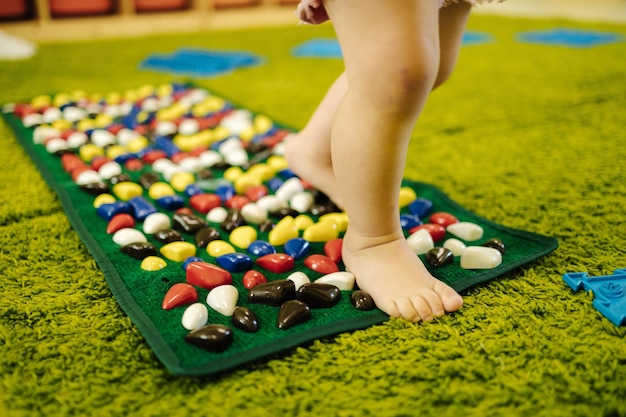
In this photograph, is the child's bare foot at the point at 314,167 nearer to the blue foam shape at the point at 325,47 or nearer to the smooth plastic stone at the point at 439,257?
the smooth plastic stone at the point at 439,257

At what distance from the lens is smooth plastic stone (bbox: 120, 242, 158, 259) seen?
31.9 inches

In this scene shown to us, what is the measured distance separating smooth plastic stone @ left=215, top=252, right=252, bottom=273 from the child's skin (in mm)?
136

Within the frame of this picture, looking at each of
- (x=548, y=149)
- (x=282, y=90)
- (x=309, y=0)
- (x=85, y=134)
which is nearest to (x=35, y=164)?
(x=85, y=134)

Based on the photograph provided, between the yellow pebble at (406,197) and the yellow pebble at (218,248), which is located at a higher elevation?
the yellow pebble at (406,197)

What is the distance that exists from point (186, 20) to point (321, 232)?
9.34 ft

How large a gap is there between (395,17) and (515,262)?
37 cm

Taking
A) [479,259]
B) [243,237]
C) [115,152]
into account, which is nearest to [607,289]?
[479,259]

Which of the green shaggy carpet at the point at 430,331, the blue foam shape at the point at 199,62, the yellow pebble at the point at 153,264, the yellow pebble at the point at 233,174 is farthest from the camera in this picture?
the blue foam shape at the point at 199,62

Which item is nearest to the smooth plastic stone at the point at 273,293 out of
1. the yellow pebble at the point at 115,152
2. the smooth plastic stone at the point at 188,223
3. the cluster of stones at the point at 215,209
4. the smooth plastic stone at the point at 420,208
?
the cluster of stones at the point at 215,209

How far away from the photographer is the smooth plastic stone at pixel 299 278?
74 cm

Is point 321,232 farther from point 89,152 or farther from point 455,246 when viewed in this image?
point 89,152

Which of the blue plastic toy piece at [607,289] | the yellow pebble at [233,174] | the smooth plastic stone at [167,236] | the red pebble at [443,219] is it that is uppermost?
the blue plastic toy piece at [607,289]

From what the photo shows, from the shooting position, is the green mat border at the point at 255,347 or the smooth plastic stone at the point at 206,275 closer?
the green mat border at the point at 255,347

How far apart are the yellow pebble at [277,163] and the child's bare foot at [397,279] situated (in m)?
0.41
